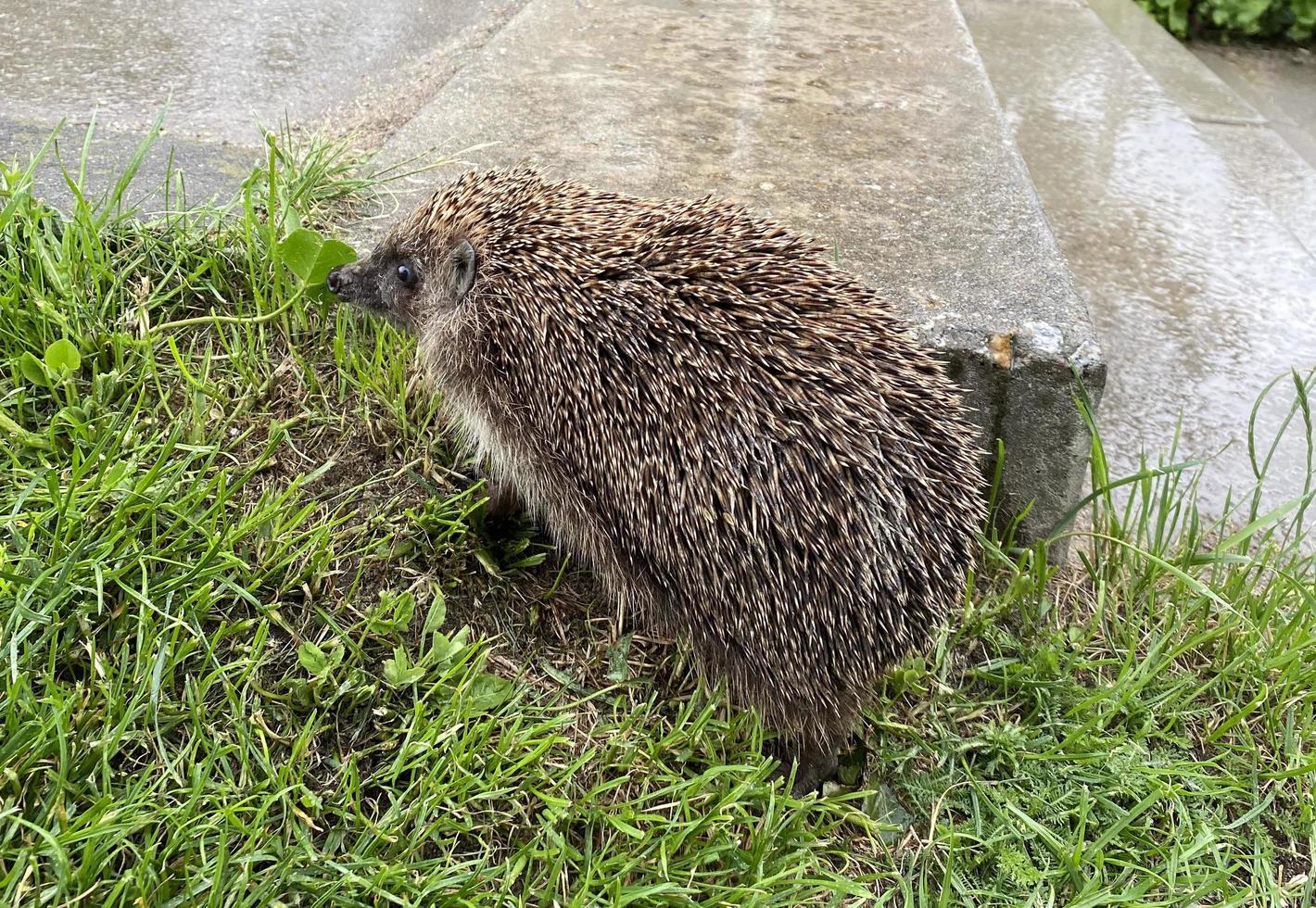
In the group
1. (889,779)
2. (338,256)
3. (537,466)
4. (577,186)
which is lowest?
(889,779)

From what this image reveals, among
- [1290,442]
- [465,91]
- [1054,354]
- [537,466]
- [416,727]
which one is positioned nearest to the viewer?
[416,727]

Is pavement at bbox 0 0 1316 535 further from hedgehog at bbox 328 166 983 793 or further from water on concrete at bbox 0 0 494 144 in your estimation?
hedgehog at bbox 328 166 983 793

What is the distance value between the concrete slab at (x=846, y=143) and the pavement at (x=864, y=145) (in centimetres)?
1

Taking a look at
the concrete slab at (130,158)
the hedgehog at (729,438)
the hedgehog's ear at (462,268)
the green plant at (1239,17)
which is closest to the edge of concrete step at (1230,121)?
the green plant at (1239,17)

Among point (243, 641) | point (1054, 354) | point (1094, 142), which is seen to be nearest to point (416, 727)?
point (243, 641)

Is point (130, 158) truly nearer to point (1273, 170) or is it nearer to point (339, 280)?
point (339, 280)

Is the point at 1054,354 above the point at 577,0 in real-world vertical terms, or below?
below

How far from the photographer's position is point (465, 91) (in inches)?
176

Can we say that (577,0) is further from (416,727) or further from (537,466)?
(416,727)

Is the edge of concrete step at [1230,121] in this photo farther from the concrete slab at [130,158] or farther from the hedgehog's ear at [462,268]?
the concrete slab at [130,158]

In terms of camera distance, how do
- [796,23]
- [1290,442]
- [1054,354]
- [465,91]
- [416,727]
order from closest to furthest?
[416,727]
[1054,354]
[1290,442]
[465,91]
[796,23]

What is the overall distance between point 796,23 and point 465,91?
228 centimetres

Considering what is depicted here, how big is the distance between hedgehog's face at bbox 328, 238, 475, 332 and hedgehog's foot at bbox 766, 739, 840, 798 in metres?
1.69

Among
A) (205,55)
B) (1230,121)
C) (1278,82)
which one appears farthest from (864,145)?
(1278,82)
